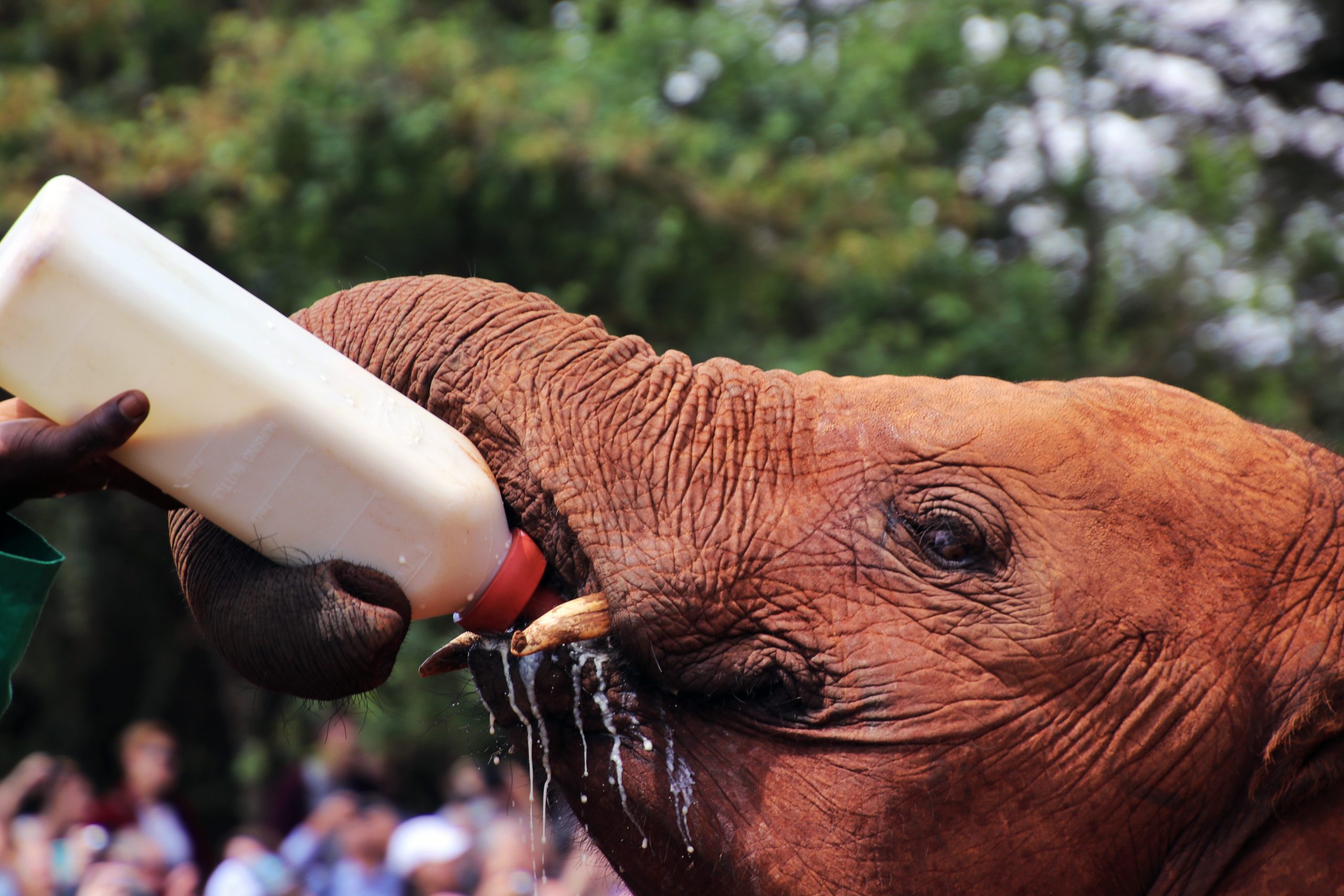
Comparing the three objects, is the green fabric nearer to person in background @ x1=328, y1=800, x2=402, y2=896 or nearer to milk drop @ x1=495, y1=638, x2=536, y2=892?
milk drop @ x1=495, y1=638, x2=536, y2=892

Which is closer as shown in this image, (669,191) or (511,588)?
(511,588)

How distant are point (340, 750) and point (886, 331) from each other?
495 cm

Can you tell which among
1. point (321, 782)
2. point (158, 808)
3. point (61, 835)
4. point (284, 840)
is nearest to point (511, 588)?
point (158, 808)

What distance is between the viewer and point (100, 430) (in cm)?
211

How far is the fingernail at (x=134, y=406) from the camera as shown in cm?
212

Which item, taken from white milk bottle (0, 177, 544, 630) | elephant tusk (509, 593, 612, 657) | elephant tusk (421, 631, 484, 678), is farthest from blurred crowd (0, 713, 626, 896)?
white milk bottle (0, 177, 544, 630)

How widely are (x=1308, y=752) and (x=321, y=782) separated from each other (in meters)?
7.60

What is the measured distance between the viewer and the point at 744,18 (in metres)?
11.7

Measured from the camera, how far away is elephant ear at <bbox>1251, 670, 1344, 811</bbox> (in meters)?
2.35

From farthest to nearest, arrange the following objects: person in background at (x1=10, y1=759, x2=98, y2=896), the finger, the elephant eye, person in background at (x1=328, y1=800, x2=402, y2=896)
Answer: person in background at (x1=10, y1=759, x2=98, y2=896)
person in background at (x1=328, y1=800, x2=402, y2=896)
the elephant eye
the finger

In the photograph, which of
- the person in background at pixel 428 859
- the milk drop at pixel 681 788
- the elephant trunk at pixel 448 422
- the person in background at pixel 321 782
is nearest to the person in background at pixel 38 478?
the elephant trunk at pixel 448 422

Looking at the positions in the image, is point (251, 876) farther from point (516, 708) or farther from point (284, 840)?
point (516, 708)

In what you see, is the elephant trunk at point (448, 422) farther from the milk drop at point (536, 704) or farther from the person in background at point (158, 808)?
the person in background at point (158, 808)

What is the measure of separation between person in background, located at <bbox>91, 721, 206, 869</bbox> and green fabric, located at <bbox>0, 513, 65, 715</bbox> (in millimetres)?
5987
